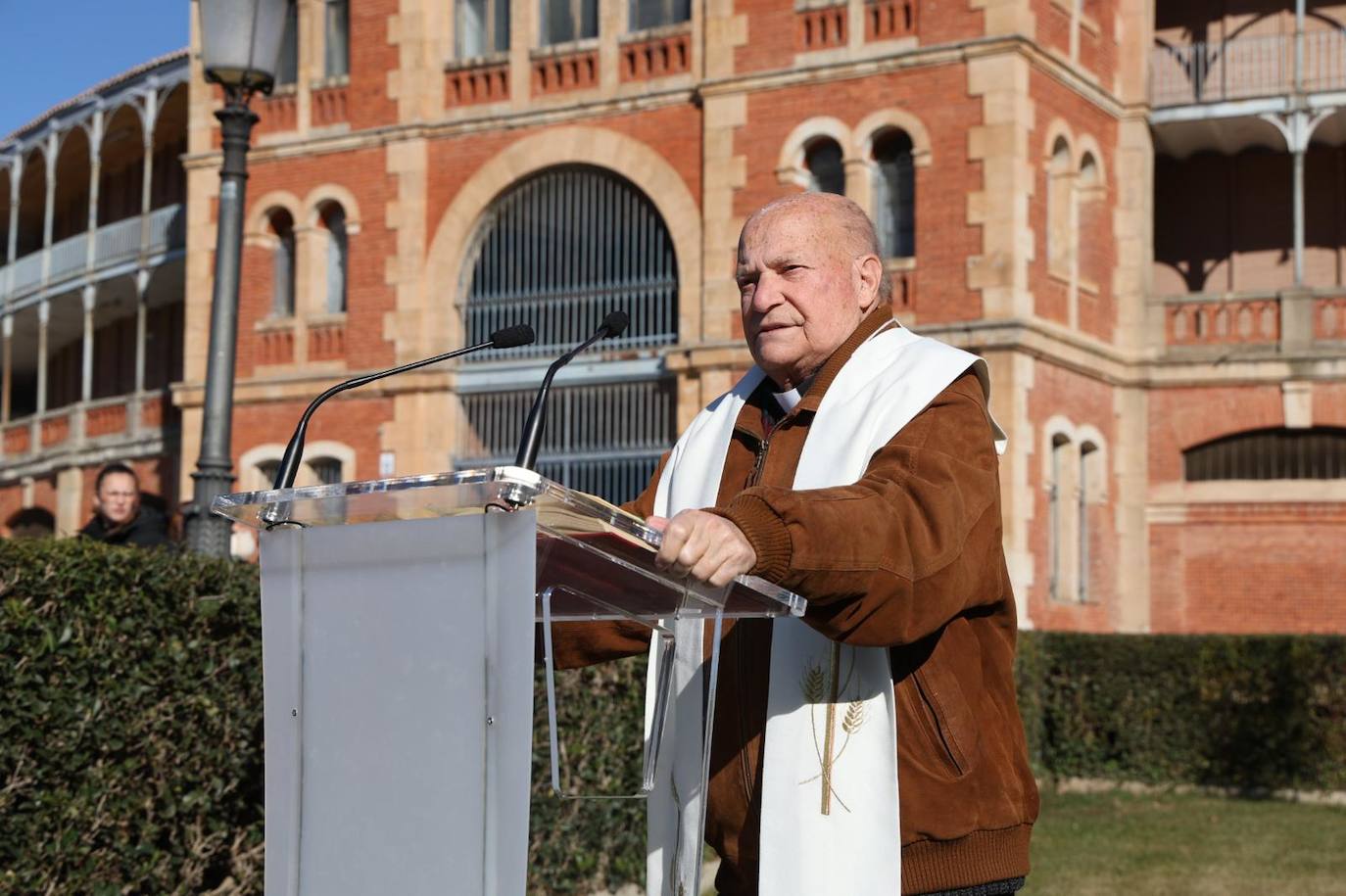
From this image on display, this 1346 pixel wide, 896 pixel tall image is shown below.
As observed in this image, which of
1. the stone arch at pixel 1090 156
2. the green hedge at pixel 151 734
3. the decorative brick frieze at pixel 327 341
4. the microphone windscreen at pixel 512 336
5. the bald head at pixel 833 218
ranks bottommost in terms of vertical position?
the green hedge at pixel 151 734

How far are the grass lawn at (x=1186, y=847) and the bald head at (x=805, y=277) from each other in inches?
290

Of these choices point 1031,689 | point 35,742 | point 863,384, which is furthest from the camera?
point 1031,689

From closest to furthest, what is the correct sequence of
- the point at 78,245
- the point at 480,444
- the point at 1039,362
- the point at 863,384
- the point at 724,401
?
the point at 863,384
the point at 724,401
the point at 1039,362
the point at 480,444
the point at 78,245

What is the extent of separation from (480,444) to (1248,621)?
876cm

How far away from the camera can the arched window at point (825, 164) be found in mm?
20672

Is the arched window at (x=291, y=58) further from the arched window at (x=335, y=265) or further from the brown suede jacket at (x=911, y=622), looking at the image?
the brown suede jacket at (x=911, y=622)

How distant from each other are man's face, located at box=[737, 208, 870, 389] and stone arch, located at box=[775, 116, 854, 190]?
55.6ft

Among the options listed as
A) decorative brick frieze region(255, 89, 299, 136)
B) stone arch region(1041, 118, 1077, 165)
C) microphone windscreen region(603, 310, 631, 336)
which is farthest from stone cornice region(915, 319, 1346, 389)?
microphone windscreen region(603, 310, 631, 336)

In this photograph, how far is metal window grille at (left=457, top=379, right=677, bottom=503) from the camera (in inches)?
840

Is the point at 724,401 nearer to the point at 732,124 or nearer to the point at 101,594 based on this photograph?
the point at 101,594

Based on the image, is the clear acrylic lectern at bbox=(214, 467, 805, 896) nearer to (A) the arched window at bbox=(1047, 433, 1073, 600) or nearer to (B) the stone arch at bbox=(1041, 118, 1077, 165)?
(B) the stone arch at bbox=(1041, 118, 1077, 165)

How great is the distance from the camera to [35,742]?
612 centimetres

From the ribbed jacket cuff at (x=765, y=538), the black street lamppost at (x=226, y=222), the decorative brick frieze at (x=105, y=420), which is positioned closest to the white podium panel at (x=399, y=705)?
the ribbed jacket cuff at (x=765, y=538)

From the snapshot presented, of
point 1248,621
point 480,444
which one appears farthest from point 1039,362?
point 480,444
